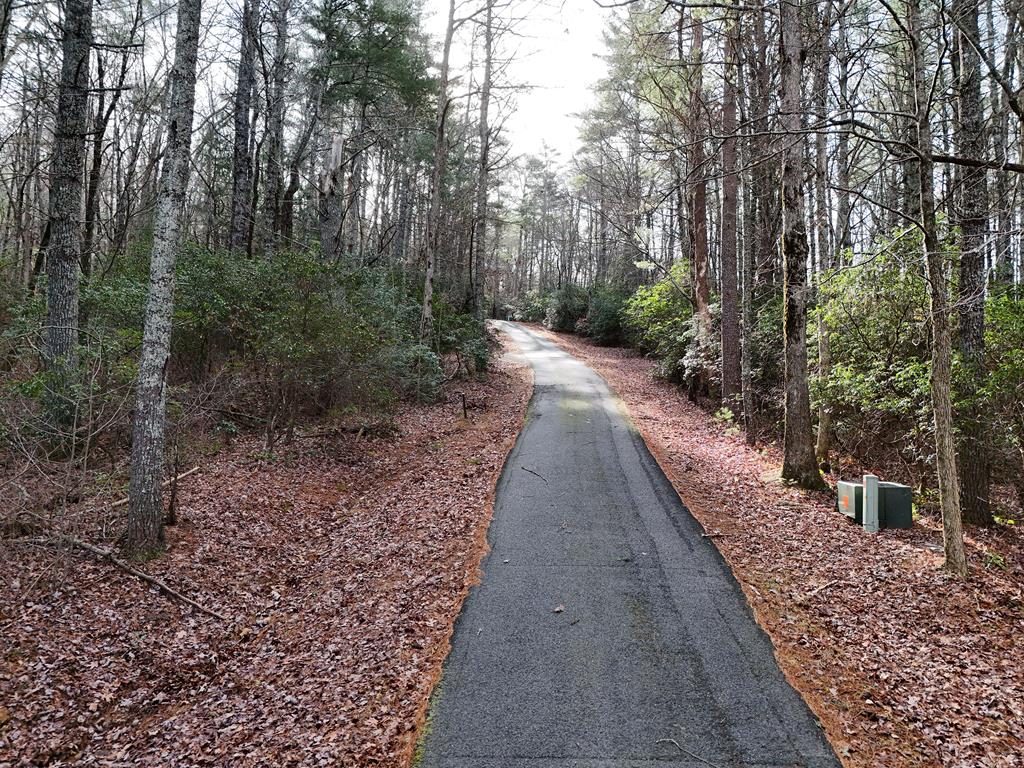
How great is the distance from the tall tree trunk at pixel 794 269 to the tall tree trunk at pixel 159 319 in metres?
7.76

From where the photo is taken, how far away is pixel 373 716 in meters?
4.08

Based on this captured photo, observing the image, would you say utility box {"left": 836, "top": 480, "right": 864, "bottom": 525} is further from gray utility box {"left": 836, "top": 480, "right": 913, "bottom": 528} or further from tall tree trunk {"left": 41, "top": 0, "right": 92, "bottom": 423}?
tall tree trunk {"left": 41, "top": 0, "right": 92, "bottom": 423}

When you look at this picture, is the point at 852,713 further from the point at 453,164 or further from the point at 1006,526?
the point at 453,164

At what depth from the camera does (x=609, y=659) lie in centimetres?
461

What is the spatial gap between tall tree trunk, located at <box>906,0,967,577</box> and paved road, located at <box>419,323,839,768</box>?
7.93 feet

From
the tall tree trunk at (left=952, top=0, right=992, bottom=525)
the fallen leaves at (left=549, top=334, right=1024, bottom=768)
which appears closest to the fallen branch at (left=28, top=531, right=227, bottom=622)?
the fallen leaves at (left=549, top=334, right=1024, bottom=768)

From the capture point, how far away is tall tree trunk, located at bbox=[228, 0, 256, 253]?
45.3 ft

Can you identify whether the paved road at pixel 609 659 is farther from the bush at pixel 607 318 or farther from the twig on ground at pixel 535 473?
the bush at pixel 607 318

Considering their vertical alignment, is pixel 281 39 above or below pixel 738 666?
above

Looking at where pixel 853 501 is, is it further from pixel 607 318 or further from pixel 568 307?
pixel 568 307

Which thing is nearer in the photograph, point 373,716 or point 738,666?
point 373,716

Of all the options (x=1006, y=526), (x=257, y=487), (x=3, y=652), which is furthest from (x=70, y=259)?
(x=1006, y=526)

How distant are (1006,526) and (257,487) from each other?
10638 millimetres

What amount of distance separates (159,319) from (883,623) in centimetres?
804
